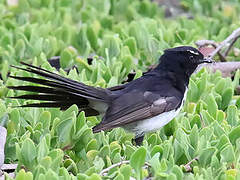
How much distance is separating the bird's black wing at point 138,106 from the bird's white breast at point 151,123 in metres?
0.04

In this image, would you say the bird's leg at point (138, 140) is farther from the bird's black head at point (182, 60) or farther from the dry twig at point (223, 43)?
the dry twig at point (223, 43)

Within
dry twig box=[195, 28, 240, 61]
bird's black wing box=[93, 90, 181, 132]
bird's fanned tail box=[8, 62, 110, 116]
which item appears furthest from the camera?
dry twig box=[195, 28, 240, 61]

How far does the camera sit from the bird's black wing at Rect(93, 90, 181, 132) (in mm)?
5207

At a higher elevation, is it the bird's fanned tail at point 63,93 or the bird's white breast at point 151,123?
the bird's fanned tail at point 63,93

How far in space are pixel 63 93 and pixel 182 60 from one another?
4.30 ft

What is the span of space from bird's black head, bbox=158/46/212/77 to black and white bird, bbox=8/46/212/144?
0.43 feet

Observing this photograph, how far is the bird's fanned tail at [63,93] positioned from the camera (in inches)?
195

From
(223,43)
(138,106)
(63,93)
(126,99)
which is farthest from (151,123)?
(223,43)

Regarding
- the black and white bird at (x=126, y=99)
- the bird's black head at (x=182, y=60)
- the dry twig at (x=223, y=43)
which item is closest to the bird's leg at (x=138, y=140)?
the black and white bird at (x=126, y=99)

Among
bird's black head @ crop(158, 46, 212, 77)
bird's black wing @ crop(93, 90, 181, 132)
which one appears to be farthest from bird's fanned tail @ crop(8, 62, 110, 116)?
bird's black head @ crop(158, 46, 212, 77)

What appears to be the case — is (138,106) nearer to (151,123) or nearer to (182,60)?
(151,123)

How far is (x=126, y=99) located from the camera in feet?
17.7

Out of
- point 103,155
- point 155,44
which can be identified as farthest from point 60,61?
point 103,155

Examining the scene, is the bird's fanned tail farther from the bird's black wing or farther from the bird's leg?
the bird's leg
